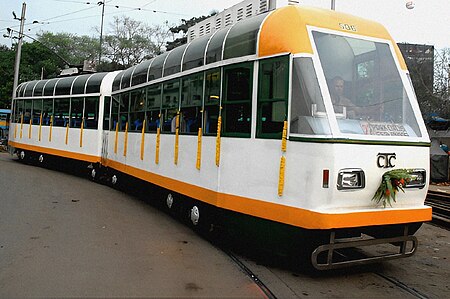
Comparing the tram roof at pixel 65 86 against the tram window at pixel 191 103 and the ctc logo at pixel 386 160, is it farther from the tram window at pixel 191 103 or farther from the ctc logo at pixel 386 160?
the ctc logo at pixel 386 160

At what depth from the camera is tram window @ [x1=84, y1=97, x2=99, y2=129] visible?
14.3 metres

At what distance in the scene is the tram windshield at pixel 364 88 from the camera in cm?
511

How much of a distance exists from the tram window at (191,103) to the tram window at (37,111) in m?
11.9

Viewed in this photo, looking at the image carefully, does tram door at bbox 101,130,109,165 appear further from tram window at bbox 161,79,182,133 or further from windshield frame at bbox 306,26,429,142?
windshield frame at bbox 306,26,429,142

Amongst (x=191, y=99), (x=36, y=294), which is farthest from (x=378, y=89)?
(x=36, y=294)

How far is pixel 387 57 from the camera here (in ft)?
19.0

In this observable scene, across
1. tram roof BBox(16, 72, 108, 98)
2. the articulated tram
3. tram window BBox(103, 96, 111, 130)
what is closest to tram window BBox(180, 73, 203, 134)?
the articulated tram

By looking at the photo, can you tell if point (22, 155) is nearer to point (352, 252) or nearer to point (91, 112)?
point (91, 112)

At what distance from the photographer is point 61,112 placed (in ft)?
53.3

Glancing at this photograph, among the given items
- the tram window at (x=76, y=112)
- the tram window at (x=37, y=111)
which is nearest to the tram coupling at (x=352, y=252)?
the tram window at (x=76, y=112)

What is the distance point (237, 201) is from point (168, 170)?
255cm

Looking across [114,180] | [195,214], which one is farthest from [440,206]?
[114,180]

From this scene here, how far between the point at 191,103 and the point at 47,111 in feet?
38.1

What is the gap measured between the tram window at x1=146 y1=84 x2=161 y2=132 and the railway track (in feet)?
20.0
